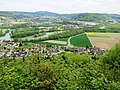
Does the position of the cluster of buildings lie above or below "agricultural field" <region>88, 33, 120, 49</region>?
above

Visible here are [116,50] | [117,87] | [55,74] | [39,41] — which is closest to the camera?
[117,87]

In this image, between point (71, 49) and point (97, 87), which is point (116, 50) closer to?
point (97, 87)

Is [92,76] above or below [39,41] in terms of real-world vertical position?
above

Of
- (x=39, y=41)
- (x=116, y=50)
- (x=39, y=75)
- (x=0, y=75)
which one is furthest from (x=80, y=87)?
(x=39, y=41)

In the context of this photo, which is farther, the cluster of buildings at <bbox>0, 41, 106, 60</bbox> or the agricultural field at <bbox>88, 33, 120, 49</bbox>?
the agricultural field at <bbox>88, 33, 120, 49</bbox>

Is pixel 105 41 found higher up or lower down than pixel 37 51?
lower down

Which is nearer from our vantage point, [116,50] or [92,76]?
[92,76]

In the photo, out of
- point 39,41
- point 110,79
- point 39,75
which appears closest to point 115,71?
point 110,79

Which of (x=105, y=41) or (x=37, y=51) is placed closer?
(x=37, y=51)

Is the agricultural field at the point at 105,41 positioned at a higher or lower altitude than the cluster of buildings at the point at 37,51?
lower

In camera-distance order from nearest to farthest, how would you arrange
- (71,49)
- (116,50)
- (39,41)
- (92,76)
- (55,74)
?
1. (92,76)
2. (55,74)
3. (116,50)
4. (71,49)
5. (39,41)

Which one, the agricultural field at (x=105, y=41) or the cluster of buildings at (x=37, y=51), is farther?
the agricultural field at (x=105, y=41)
